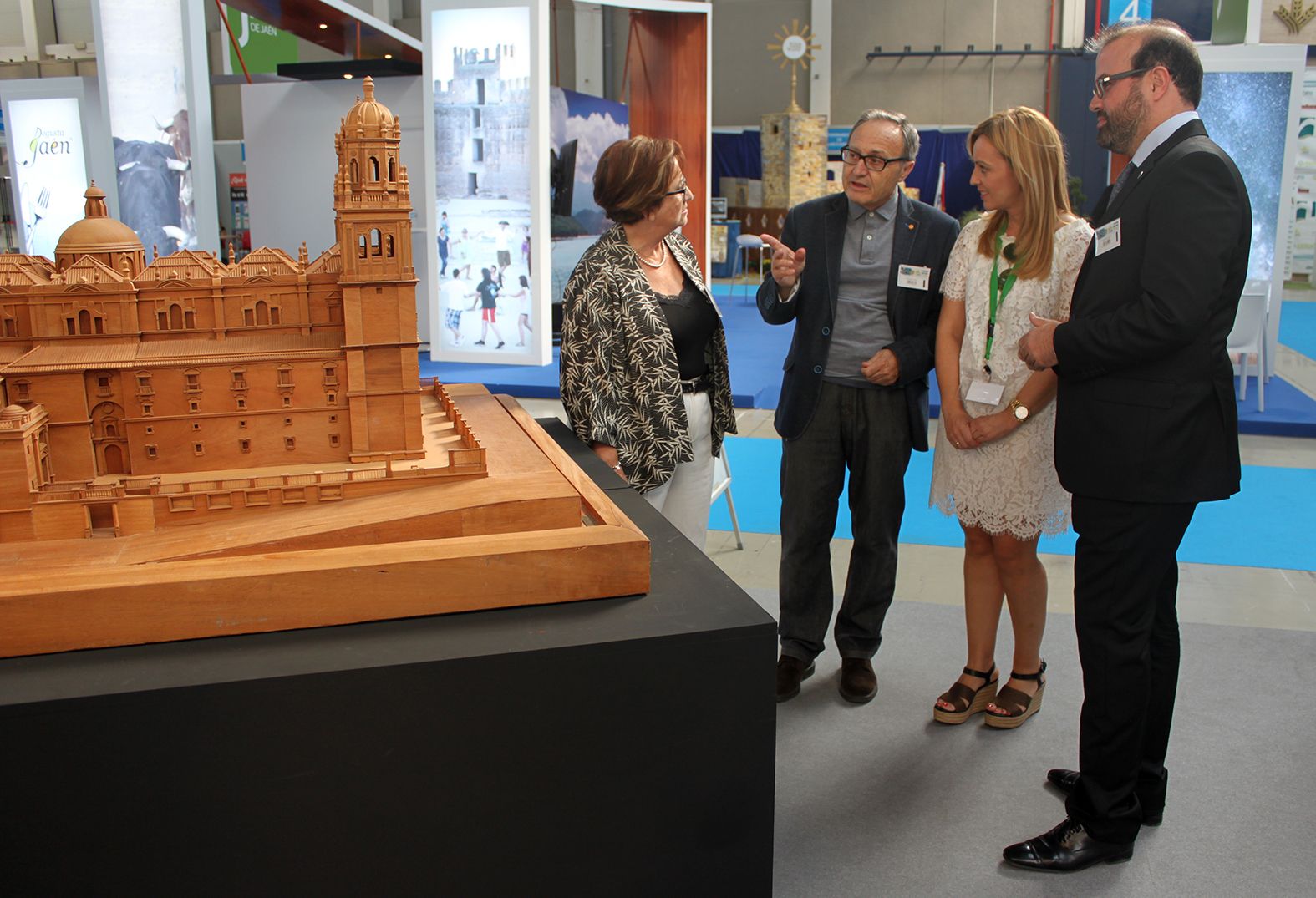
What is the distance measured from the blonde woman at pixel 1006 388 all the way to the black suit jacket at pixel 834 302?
10 centimetres

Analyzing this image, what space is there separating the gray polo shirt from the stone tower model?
1941cm


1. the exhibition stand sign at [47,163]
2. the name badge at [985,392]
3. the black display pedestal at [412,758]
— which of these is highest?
the exhibition stand sign at [47,163]

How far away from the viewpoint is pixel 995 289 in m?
3.43

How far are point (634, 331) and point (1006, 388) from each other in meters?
1.24

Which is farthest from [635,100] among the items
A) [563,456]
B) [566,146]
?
[563,456]

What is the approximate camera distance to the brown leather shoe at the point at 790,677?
3.92 metres

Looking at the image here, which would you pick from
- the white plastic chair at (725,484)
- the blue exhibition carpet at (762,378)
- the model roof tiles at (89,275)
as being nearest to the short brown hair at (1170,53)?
the model roof tiles at (89,275)

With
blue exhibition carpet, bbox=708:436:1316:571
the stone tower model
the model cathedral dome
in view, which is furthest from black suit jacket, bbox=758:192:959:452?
the stone tower model

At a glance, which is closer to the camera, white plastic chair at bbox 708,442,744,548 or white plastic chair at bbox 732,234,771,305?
white plastic chair at bbox 708,442,744,548

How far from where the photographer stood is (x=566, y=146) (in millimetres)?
12633

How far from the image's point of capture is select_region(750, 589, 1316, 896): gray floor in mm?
2859

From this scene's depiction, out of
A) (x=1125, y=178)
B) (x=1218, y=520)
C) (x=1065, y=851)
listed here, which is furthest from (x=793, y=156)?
(x=1065, y=851)

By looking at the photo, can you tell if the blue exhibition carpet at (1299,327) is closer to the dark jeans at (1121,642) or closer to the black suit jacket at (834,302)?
the black suit jacket at (834,302)

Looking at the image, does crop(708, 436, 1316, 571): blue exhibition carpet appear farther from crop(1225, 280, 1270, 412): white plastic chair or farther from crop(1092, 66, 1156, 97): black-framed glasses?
crop(1092, 66, 1156, 97): black-framed glasses
